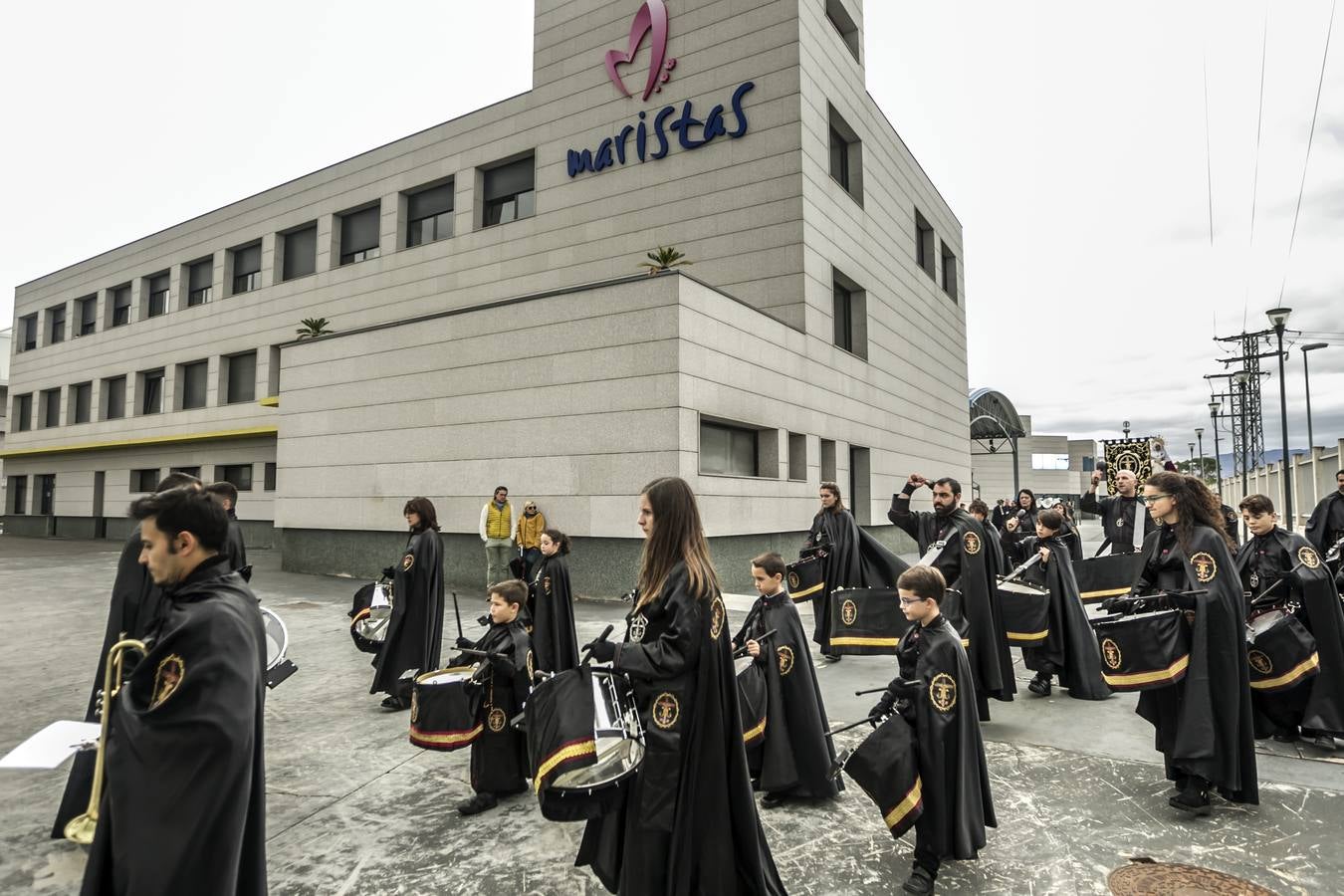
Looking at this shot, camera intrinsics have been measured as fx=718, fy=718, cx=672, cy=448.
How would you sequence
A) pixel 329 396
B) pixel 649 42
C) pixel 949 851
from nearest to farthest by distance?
1. pixel 949 851
2. pixel 329 396
3. pixel 649 42

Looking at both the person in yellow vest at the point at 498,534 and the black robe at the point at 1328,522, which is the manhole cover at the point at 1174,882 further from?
the person in yellow vest at the point at 498,534

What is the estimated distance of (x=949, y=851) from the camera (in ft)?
11.6

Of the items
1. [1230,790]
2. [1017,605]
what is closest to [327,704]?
[1017,605]

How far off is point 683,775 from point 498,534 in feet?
36.3

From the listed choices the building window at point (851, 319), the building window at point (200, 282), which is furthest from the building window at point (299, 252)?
the building window at point (851, 319)

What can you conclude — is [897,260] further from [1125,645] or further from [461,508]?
[1125,645]

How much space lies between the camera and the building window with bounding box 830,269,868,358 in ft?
68.4

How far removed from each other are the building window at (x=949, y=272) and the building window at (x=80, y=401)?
38.9 meters

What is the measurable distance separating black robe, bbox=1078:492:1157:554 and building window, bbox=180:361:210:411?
30.7 metres

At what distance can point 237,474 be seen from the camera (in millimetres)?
26906

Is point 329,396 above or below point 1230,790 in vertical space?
above

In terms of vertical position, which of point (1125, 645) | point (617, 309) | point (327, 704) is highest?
point (617, 309)

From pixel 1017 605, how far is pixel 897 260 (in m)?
19.3

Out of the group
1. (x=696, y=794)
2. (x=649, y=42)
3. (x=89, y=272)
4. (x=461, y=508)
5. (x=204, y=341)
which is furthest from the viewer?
(x=89, y=272)
